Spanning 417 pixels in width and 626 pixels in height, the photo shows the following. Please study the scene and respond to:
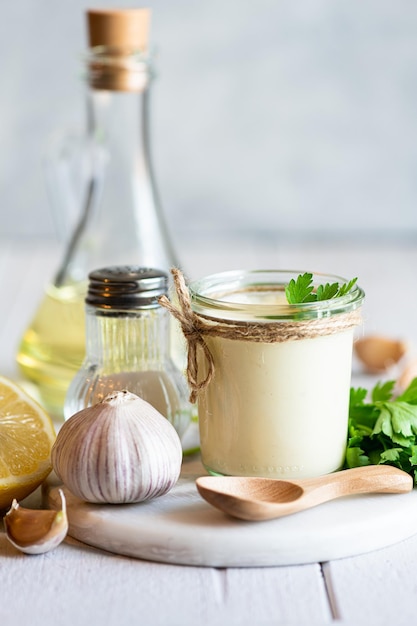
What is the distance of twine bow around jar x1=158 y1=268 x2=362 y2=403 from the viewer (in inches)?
33.4

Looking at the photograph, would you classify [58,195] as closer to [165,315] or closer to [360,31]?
[165,315]

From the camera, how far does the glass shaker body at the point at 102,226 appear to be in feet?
3.94

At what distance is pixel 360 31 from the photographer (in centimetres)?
262

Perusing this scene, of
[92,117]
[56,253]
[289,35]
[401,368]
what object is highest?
[92,117]

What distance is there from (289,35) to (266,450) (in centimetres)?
199

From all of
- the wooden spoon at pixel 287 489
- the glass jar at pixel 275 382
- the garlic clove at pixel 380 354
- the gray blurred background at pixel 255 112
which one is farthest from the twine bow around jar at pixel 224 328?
the gray blurred background at pixel 255 112

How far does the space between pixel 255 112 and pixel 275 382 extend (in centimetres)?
193

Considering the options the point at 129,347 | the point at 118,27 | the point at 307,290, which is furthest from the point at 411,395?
the point at 118,27

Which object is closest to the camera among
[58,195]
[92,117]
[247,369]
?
[247,369]

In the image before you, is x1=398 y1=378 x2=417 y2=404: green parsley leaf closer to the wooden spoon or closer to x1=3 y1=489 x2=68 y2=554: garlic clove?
the wooden spoon

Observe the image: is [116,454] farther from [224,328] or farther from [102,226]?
[102,226]

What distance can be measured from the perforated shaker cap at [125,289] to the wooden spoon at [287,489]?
21 centimetres

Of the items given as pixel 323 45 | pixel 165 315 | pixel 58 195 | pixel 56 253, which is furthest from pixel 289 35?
pixel 165 315

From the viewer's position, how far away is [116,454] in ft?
2.67
